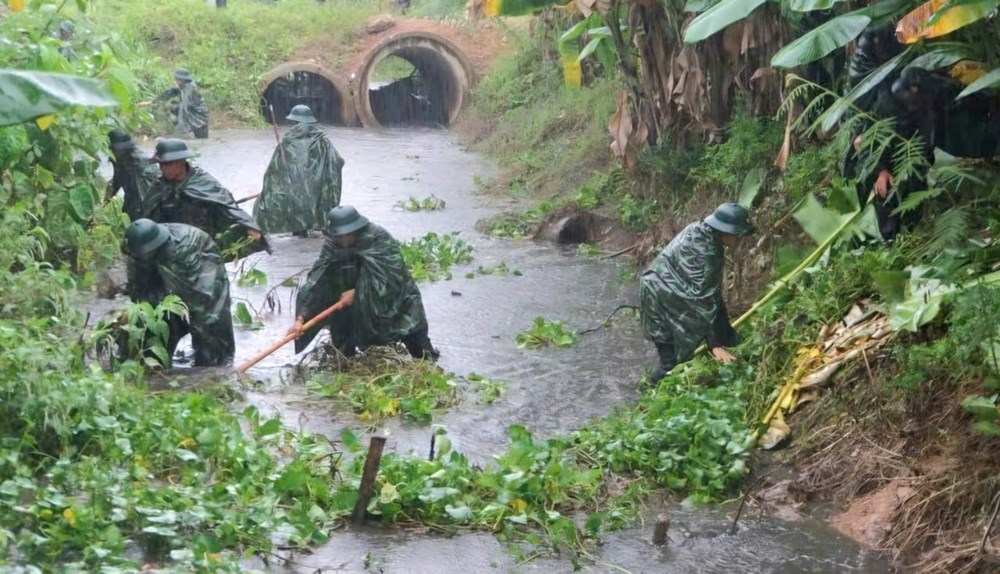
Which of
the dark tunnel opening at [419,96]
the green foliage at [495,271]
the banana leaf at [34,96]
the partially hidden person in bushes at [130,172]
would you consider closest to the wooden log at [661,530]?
the banana leaf at [34,96]

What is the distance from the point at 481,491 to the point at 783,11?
17.2 feet

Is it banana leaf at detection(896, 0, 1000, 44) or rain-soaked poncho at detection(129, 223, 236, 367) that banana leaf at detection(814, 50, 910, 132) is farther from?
rain-soaked poncho at detection(129, 223, 236, 367)

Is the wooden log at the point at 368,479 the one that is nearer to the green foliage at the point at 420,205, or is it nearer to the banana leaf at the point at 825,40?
the banana leaf at the point at 825,40

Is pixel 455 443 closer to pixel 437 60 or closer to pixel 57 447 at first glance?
pixel 57 447

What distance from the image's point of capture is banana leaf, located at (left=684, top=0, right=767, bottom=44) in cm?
905

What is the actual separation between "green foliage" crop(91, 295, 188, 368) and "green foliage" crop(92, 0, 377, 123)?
17.4 metres

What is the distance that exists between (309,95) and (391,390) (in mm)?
19794

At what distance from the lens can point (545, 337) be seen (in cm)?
1047

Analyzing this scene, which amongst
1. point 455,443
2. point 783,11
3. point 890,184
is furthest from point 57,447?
point 783,11

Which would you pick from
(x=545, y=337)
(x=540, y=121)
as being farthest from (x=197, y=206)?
(x=540, y=121)

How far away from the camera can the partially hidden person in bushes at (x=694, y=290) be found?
28.2ft

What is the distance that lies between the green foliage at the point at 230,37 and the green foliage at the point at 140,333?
57.0 feet

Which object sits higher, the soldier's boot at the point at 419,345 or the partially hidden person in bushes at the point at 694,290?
the partially hidden person in bushes at the point at 694,290

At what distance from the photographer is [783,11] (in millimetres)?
10055
